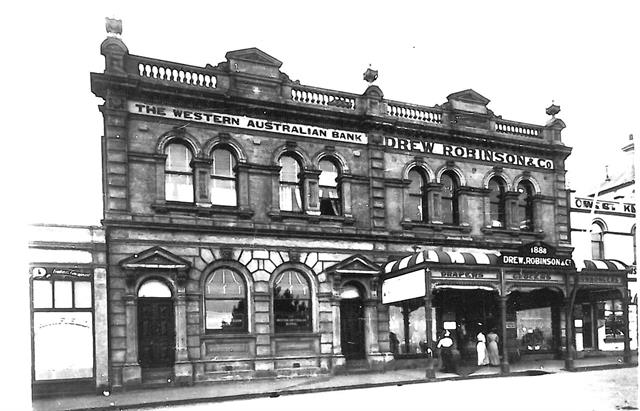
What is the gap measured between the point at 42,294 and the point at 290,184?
7206mm

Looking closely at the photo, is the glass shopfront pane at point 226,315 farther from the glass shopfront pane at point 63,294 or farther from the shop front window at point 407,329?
the shop front window at point 407,329

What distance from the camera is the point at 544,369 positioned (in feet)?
58.9

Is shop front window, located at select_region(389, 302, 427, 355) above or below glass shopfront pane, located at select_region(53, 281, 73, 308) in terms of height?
below

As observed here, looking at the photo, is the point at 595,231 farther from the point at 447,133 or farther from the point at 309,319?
the point at 309,319

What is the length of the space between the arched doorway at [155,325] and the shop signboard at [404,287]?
6.20 metres

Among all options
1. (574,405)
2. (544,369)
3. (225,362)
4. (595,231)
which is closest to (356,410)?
(574,405)

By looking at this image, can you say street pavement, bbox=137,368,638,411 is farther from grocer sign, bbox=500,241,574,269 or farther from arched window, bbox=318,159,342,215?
arched window, bbox=318,159,342,215

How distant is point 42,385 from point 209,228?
5.39m

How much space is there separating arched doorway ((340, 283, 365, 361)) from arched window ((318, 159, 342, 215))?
231 cm

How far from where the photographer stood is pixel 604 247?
74.7 ft

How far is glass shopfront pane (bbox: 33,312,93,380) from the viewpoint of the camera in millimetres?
13312

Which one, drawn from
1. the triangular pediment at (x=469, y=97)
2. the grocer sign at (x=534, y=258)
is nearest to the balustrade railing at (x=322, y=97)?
the triangular pediment at (x=469, y=97)

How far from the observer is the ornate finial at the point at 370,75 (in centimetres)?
1912

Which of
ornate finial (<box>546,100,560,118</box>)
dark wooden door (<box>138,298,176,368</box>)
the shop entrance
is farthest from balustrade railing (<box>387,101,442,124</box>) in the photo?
dark wooden door (<box>138,298,176,368</box>)
